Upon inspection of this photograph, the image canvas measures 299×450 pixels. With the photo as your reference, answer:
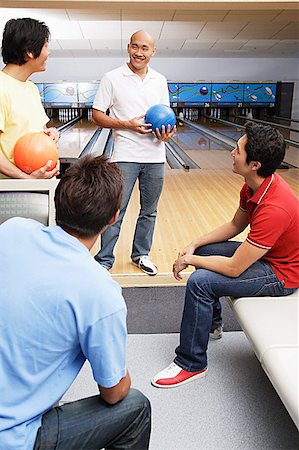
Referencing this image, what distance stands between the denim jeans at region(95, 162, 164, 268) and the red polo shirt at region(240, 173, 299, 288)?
855 mm

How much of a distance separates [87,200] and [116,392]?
0.43 m

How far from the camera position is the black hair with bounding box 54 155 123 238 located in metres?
1.13

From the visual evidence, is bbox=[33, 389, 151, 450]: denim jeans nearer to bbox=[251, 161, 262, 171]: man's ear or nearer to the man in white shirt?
bbox=[251, 161, 262, 171]: man's ear

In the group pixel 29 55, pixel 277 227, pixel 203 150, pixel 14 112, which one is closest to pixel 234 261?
pixel 277 227

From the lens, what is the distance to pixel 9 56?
1.92 meters

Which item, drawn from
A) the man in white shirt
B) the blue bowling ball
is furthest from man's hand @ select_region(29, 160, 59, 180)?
the blue bowling ball

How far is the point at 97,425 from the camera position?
1.14 m

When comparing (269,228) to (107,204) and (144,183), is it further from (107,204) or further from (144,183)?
(144,183)

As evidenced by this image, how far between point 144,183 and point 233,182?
2543 millimetres

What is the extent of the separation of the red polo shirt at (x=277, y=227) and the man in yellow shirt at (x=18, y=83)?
2.63 ft

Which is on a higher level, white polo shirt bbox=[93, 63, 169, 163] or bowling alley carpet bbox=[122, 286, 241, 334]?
white polo shirt bbox=[93, 63, 169, 163]

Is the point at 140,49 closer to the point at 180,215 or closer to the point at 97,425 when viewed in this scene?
the point at 180,215

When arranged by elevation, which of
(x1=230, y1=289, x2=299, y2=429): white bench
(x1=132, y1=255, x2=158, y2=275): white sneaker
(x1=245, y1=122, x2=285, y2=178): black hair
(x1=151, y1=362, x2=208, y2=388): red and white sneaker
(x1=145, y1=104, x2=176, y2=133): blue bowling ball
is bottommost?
(x1=151, y1=362, x2=208, y2=388): red and white sneaker

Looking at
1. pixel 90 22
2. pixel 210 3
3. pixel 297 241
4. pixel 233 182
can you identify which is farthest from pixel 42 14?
pixel 297 241
